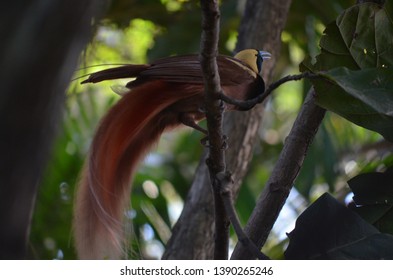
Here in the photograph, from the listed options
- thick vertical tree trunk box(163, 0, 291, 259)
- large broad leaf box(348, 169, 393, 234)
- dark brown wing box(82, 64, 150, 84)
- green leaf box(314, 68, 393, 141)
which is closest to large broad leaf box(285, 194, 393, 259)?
large broad leaf box(348, 169, 393, 234)

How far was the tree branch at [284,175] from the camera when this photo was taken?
2.22m

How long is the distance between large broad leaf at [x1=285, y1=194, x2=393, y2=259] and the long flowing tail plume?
529 millimetres

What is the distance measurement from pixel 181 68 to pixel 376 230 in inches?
31.3

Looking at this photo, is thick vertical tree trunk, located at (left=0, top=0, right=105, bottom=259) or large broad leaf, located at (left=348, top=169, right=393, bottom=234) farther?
large broad leaf, located at (left=348, top=169, right=393, bottom=234)

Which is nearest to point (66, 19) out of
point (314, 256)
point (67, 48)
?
point (67, 48)

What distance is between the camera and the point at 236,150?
3238mm

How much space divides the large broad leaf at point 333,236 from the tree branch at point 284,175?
17 centimetres

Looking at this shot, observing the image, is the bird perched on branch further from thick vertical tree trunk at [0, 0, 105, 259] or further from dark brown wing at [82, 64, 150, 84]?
thick vertical tree trunk at [0, 0, 105, 259]

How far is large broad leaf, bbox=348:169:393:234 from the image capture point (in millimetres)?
2154

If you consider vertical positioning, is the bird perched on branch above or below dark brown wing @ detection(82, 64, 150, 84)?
below

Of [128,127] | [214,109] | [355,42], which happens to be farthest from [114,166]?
[355,42]

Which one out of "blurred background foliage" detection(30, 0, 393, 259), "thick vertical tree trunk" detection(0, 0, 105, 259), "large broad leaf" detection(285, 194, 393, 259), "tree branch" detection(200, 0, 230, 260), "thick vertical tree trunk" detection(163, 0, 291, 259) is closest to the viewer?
"thick vertical tree trunk" detection(0, 0, 105, 259)

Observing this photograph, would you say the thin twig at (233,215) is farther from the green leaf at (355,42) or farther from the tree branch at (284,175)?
the green leaf at (355,42)

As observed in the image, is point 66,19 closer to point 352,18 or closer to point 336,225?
point 336,225
